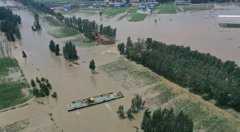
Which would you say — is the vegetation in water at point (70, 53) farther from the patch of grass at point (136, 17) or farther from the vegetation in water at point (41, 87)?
the patch of grass at point (136, 17)

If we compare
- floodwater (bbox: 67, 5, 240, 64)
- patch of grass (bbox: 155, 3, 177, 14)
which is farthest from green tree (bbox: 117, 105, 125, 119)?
patch of grass (bbox: 155, 3, 177, 14)

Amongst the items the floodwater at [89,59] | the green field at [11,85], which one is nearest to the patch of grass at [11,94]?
the green field at [11,85]

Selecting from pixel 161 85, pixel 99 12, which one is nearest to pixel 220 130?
pixel 161 85

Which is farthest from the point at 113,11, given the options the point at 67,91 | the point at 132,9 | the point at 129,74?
the point at 67,91

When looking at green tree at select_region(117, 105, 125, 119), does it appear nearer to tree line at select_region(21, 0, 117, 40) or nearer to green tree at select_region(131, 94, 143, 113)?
green tree at select_region(131, 94, 143, 113)

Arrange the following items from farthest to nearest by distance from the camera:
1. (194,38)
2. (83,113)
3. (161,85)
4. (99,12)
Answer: (99,12), (194,38), (161,85), (83,113)

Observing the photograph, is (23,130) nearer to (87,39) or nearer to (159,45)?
(159,45)

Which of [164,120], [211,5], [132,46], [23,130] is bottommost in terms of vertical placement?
[23,130]
